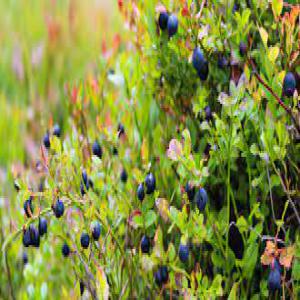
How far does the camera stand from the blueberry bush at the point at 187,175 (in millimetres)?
1249

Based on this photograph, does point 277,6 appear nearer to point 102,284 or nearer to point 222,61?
point 222,61

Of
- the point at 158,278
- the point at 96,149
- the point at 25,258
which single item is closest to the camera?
the point at 158,278

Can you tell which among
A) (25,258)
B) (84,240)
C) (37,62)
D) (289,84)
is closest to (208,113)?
(289,84)

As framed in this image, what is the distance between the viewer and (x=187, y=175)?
1252mm

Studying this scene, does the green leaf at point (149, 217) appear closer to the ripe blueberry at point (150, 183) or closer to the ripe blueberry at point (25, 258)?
the ripe blueberry at point (150, 183)

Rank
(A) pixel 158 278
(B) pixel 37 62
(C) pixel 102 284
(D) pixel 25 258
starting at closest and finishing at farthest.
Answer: (C) pixel 102 284
(A) pixel 158 278
(D) pixel 25 258
(B) pixel 37 62

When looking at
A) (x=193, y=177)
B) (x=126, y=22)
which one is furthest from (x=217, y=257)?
(x=126, y=22)

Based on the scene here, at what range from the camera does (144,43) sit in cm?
153

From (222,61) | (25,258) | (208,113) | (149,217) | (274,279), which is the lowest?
(25,258)

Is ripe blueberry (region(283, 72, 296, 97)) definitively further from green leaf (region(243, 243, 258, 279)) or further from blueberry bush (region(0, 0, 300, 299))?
green leaf (region(243, 243, 258, 279))

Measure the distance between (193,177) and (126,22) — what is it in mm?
599

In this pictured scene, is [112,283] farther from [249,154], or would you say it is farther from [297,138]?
[297,138]

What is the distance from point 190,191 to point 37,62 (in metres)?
2.02

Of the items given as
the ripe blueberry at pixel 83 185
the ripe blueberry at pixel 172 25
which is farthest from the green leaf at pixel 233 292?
the ripe blueberry at pixel 172 25
